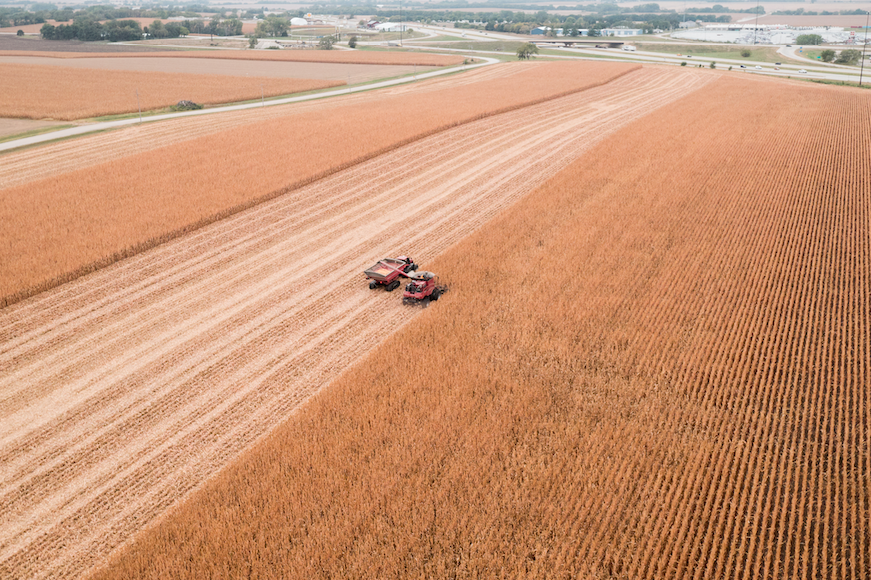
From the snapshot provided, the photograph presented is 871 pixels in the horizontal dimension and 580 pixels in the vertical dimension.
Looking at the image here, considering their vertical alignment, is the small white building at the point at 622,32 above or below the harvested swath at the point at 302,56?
above

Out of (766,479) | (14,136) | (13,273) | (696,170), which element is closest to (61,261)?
(13,273)

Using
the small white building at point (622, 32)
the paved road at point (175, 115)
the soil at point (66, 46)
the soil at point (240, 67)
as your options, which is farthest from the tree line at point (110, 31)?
the small white building at point (622, 32)

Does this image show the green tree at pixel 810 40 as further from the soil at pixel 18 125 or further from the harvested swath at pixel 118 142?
the soil at pixel 18 125

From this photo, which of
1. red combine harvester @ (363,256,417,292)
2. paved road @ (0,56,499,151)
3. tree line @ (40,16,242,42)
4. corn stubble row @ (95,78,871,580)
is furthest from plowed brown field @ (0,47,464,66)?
red combine harvester @ (363,256,417,292)

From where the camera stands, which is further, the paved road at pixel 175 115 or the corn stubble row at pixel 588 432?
the paved road at pixel 175 115

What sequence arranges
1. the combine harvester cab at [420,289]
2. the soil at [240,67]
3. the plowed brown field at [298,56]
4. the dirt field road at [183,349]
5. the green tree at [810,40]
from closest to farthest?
the dirt field road at [183,349]
the combine harvester cab at [420,289]
the soil at [240,67]
the plowed brown field at [298,56]
the green tree at [810,40]

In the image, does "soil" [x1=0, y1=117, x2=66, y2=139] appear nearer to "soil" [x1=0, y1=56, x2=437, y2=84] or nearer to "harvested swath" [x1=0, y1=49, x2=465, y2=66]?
"soil" [x1=0, y1=56, x2=437, y2=84]

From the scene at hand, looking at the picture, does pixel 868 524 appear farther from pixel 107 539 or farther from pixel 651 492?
pixel 107 539
